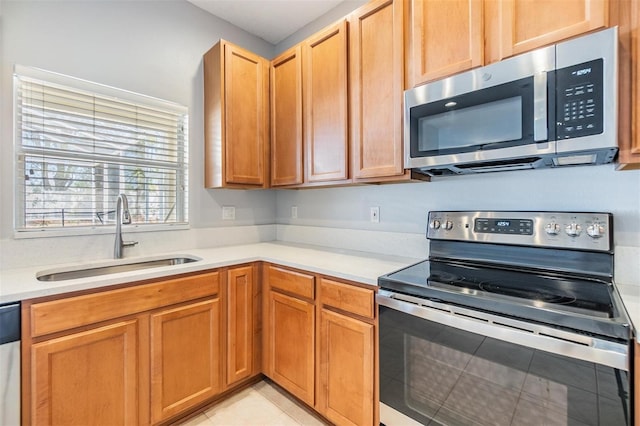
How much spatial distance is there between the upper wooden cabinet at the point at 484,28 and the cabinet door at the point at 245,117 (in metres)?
1.22

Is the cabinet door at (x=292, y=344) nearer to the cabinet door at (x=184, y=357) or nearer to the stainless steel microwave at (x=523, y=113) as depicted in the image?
the cabinet door at (x=184, y=357)

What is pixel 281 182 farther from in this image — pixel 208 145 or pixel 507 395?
pixel 507 395

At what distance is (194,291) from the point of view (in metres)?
1.70

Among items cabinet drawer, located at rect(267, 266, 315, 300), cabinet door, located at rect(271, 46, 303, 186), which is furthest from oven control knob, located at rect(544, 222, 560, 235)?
cabinet door, located at rect(271, 46, 303, 186)

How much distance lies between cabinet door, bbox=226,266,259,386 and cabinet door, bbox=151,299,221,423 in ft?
0.25

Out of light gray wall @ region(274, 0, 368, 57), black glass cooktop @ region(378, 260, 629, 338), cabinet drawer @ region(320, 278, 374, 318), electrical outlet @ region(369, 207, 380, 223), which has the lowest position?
cabinet drawer @ region(320, 278, 374, 318)

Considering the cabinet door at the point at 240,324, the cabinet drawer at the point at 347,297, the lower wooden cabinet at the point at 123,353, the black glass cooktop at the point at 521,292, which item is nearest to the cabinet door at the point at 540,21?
the black glass cooktop at the point at 521,292

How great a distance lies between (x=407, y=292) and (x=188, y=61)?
225 centimetres

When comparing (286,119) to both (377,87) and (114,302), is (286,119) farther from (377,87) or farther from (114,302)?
(114,302)

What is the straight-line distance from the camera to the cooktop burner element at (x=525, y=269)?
3.18ft

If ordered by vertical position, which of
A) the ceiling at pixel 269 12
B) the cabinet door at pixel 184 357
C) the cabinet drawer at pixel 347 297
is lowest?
the cabinet door at pixel 184 357

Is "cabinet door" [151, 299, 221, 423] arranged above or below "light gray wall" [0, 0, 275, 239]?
below

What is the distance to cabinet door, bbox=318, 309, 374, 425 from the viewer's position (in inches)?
56.9

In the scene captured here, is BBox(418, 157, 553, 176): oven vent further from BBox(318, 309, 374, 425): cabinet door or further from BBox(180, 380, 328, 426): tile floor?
BBox(180, 380, 328, 426): tile floor
